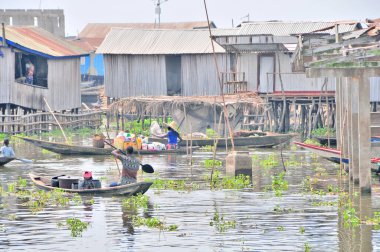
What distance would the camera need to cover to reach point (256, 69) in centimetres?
4791

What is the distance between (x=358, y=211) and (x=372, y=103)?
79.6 feet

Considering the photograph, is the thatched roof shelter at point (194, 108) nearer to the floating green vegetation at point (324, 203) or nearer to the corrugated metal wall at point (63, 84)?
the corrugated metal wall at point (63, 84)

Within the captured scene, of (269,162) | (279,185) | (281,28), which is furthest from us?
(281,28)

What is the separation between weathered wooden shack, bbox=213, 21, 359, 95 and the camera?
1823 inches

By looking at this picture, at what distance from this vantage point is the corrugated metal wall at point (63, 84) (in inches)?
1911

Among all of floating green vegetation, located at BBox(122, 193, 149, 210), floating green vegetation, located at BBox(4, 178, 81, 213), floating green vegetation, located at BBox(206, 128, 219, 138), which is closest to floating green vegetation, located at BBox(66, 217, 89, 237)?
floating green vegetation, located at BBox(4, 178, 81, 213)

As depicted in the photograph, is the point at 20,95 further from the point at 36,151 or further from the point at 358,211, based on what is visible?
the point at 358,211

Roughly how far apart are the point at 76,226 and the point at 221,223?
2.62m

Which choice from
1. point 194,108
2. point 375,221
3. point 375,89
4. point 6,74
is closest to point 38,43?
point 6,74

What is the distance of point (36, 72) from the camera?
158ft

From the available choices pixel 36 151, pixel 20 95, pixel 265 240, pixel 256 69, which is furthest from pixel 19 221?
pixel 256 69

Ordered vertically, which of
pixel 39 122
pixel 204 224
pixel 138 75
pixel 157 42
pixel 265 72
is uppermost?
pixel 157 42

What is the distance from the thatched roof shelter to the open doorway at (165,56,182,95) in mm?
3924

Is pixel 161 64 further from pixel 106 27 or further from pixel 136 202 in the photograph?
pixel 106 27
